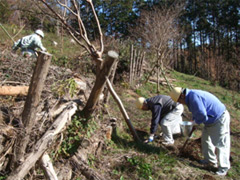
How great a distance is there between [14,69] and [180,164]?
3759 millimetres

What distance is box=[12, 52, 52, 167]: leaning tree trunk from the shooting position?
2.55 meters

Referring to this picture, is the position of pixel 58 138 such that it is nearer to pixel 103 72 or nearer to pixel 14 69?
pixel 103 72

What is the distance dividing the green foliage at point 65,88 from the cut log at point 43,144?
56 centimetres

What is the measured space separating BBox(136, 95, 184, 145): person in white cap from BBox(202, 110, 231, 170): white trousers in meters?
0.99

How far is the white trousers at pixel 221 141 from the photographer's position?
385cm

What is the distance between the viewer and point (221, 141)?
3906 millimetres

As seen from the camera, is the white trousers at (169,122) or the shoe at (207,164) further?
the white trousers at (169,122)

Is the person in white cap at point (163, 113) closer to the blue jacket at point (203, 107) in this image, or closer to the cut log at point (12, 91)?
the blue jacket at point (203, 107)

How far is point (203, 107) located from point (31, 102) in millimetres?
2739

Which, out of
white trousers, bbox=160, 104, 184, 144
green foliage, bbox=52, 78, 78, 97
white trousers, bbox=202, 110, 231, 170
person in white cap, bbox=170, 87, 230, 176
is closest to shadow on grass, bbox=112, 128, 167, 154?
white trousers, bbox=160, 104, 184, 144

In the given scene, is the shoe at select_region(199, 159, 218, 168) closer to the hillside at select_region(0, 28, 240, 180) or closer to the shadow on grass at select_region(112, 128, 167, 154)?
the hillside at select_region(0, 28, 240, 180)

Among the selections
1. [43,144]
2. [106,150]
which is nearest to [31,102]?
[43,144]

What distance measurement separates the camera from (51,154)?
3.25 m

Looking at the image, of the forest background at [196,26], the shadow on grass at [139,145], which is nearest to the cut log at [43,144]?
the shadow on grass at [139,145]
